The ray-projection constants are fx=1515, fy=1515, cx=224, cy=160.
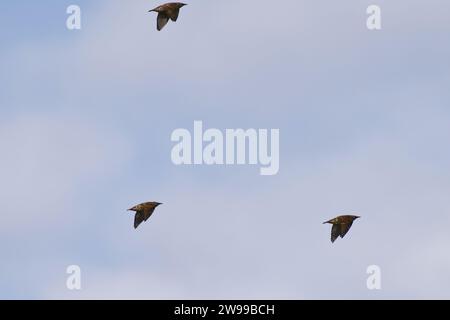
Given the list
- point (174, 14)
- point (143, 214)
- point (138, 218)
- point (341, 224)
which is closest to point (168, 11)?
point (174, 14)

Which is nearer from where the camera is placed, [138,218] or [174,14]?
[138,218]

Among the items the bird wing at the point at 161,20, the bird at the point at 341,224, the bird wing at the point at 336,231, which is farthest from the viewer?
the bird at the point at 341,224

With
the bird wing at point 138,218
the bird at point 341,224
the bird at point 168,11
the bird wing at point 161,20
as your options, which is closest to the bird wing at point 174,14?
the bird at point 168,11

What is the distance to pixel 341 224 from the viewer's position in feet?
244

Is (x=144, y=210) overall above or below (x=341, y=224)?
above

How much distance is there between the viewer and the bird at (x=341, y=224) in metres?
74.3

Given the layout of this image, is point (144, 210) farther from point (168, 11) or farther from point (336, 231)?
point (168, 11)

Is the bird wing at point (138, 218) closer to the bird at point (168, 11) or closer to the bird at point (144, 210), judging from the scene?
the bird at point (144, 210)
